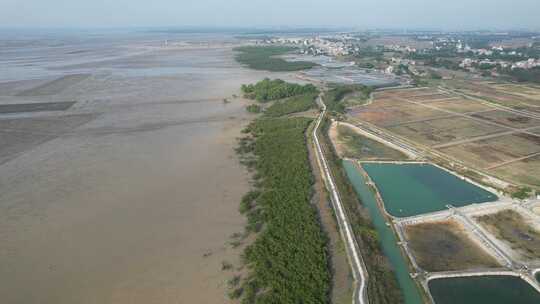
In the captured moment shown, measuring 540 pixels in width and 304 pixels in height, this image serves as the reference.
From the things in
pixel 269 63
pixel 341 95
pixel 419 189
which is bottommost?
pixel 419 189

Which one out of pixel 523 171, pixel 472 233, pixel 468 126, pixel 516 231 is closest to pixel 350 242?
pixel 472 233

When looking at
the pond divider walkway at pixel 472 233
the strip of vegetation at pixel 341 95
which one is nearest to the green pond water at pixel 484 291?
the pond divider walkway at pixel 472 233

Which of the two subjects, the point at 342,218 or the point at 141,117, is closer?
the point at 342,218

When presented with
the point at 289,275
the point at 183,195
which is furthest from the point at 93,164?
the point at 289,275

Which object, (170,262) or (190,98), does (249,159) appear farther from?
(190,98)

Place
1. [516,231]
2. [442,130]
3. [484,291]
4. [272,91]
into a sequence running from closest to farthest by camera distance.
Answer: [484,291]
[516,231]
[442,130]
[272,91]

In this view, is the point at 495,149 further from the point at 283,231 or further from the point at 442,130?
the point at 283,231

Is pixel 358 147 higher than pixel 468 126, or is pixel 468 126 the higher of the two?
pixel 468 126

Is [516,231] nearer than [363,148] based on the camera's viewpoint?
Yes
